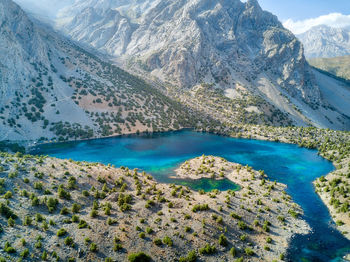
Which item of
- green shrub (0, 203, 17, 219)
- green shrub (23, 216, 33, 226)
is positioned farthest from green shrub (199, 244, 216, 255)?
green shrub (0, 203, 17, 219)

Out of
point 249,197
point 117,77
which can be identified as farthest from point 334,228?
point 117,77

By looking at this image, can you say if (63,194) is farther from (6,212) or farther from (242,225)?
(242,225)

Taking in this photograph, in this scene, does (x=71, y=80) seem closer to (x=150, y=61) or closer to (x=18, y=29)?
(x=18, y=29)

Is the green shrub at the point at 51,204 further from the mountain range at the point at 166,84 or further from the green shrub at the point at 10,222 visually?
the mountain range at the point at 166,84

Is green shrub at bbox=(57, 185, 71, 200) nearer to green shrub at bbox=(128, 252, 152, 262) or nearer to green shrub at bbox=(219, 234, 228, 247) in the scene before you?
green shrub at bbox=(128, 252, 152, 262)

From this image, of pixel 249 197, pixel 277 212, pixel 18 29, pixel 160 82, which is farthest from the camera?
pixel 160 82

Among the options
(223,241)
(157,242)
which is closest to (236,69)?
(223,241)
